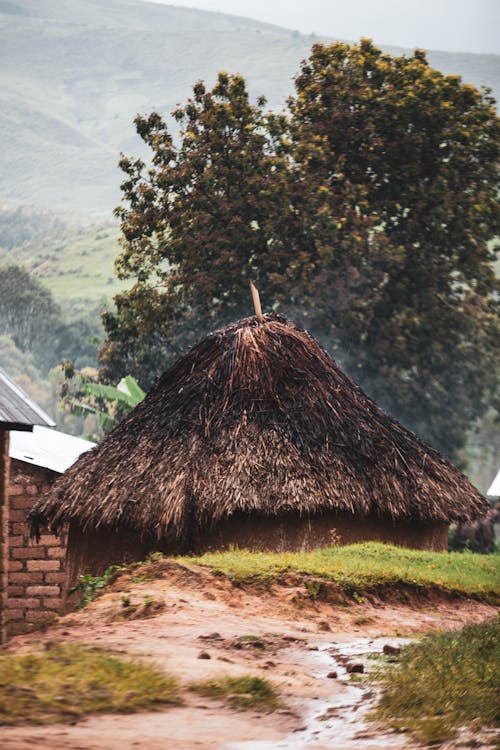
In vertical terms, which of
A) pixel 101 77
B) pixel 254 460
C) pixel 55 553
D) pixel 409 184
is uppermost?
pixel 101 77

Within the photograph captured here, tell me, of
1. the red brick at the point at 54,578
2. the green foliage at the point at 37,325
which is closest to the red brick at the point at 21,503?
the red brick at the point at 54,578

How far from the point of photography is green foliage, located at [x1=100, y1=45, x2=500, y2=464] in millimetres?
29047

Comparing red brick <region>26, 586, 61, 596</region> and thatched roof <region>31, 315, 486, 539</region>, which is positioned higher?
thatched roof <region>31, 315, 486, 539</region>

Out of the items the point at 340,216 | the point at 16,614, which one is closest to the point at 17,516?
the point at 16,614

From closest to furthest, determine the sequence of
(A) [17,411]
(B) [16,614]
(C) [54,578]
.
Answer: (A) [17,411]
(B) [16,614]
(C) [54,578]

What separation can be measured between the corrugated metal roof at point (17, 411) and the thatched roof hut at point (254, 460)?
1832 mm

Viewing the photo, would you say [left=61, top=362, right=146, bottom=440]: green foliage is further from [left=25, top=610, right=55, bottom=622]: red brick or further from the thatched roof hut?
the thatched roof hut

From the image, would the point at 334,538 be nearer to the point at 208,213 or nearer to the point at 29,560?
the point at 29,560

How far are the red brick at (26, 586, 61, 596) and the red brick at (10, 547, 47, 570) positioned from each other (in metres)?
0.43

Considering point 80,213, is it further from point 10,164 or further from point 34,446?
point 34,446

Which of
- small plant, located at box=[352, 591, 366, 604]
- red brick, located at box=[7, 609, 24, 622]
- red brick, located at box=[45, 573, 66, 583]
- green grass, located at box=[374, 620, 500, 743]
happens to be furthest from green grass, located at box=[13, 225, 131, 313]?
green grass, located at box=[374, 620, 500, 743]

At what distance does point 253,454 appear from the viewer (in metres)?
13.8

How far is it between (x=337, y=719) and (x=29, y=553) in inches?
470

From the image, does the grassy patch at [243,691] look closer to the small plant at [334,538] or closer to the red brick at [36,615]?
the small plant at [334,538]
